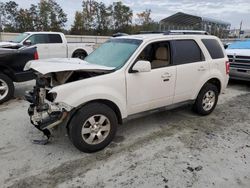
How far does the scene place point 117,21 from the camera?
133ft

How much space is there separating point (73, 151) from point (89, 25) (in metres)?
36.8

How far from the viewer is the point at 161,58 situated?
4.70m

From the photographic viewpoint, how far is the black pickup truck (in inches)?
242

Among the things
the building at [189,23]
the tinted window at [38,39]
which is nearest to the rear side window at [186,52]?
the tinted window at [38,39]

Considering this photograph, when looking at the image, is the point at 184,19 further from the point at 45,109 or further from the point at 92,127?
the point at 45,109

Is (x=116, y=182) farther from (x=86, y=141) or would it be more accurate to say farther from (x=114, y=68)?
(x=114, y=68)

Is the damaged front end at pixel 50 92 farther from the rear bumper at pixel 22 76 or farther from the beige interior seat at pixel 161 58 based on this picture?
the rear bumper at pixel 22 76

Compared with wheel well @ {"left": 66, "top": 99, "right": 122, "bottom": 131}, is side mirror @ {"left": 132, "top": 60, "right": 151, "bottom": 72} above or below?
above

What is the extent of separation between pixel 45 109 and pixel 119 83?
1.19 meters

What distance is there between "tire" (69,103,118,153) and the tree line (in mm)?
28544

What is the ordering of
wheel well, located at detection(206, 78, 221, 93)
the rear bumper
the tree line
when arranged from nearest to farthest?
wheel well, located at detection(206, 78, 221, 93) → the rear bumper → the tree line

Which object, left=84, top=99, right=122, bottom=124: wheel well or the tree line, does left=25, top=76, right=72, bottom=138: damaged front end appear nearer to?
left=84, top=99, right=122, bottom=124: wheel well

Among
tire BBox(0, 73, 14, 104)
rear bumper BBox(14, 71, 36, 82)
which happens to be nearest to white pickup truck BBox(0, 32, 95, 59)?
rear bumper BBox(14, 71, 36, 82)

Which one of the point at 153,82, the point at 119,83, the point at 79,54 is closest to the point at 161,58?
the point at 153,82
